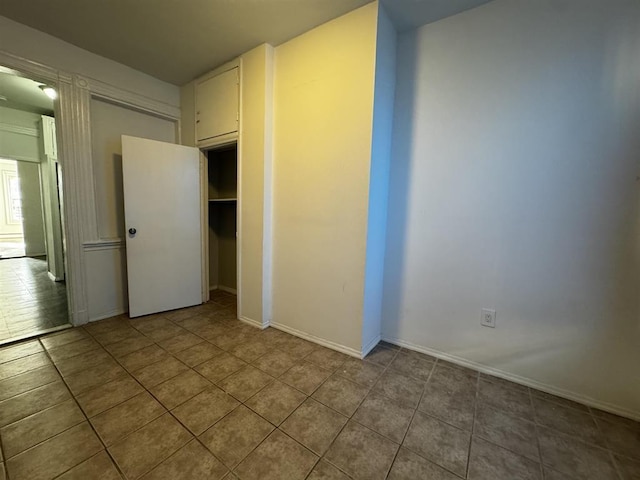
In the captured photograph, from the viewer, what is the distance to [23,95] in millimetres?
3369

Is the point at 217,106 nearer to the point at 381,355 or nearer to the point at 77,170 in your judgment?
the point at 77,170

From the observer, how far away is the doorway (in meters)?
2.55

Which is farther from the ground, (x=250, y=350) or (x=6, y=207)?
(x=6, y=207)

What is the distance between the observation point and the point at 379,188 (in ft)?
6.57

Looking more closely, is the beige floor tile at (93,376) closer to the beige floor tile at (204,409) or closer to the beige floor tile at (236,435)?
the beige floor tile at (204,409)

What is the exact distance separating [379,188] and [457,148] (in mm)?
629

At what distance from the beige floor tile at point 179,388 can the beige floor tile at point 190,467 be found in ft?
1.18

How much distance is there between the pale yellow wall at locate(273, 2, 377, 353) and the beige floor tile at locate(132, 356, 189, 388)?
3.02 ft

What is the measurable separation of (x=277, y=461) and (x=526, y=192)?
213 cm

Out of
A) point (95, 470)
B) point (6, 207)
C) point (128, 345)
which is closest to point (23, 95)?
point (128, 345)

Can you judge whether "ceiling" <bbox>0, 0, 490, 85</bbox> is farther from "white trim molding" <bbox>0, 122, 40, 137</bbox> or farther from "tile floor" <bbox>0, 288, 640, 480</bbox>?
"white trim molding" <bbox>0, 122, 40, 137</bbox>

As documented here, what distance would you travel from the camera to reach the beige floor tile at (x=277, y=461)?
110 centimetres

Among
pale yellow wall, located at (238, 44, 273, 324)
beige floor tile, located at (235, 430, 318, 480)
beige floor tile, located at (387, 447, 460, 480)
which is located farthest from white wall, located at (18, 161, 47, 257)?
beige floor tile, located at (387, 447, 460, 480)

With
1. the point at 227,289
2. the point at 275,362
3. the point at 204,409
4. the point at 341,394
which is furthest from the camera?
the point at 227,289
